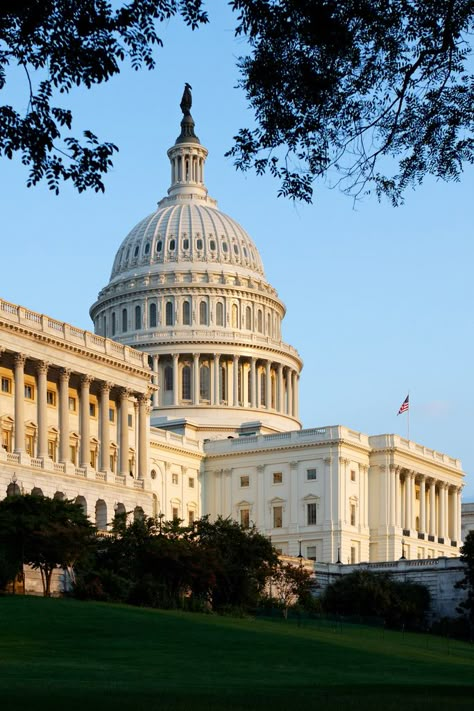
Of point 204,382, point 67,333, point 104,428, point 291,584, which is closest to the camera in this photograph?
point 291,584

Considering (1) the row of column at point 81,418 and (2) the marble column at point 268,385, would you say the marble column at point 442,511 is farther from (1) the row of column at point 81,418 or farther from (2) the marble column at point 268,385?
(1) the row of column at point 81,418

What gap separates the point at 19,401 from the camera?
10638cm

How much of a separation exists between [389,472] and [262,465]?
13653 mm

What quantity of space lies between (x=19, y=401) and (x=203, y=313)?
73.4 meters

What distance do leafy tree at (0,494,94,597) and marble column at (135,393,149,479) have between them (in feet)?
127

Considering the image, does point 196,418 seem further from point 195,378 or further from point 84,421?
point 84,421

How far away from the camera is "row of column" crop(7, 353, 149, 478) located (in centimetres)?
10681

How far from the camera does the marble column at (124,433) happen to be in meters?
119

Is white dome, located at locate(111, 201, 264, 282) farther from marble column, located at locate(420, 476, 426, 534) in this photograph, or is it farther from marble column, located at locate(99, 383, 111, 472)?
marble column, located at locate(99, 383, 111, 472)

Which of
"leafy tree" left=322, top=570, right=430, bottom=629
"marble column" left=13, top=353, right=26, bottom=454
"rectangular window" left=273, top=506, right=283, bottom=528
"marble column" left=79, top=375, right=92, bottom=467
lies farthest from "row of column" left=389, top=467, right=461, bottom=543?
"marble column" left=13, top=353, right=26, bottom=454

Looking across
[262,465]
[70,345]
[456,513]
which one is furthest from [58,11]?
[456,513]

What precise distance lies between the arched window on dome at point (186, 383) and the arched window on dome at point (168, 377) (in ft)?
4.52

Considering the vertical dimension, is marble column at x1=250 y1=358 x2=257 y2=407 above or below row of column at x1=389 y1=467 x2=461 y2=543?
above

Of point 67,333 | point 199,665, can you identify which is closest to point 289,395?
point 67,333
